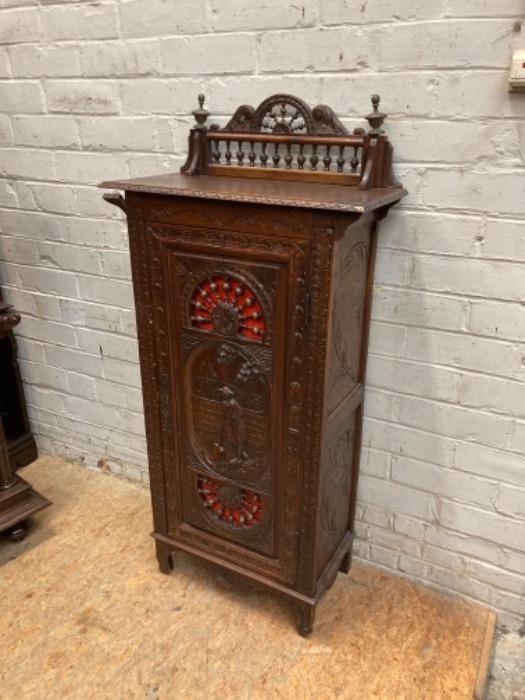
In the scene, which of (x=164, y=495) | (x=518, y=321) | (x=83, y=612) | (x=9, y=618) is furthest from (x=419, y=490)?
(x=9, y=618)

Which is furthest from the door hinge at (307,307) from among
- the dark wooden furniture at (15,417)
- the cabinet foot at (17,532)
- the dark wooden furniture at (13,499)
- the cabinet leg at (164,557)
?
the dark wooden furniture at (15,417)

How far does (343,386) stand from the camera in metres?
1.38

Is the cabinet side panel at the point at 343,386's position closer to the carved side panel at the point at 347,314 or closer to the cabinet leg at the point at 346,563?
the carved side panel at the point at 347,314

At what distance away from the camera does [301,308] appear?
1.17 m

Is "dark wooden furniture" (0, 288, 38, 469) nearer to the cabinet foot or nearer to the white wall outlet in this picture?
the cabinet foot

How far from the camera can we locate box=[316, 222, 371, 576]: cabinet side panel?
4.00 ft

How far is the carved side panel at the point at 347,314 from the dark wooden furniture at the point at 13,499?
40.2 inches

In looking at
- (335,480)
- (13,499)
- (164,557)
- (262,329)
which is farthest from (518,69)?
(13,499)

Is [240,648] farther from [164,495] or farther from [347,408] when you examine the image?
[347,408]

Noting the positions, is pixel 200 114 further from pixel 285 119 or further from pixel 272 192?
pixel 272 192

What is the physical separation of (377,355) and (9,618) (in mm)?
1232

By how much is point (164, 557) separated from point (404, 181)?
1.23 metres

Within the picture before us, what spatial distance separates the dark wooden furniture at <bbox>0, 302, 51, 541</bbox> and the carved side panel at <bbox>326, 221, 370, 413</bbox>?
1022mm

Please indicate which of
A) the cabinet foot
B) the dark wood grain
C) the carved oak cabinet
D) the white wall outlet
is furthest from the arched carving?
the cabinet foot
